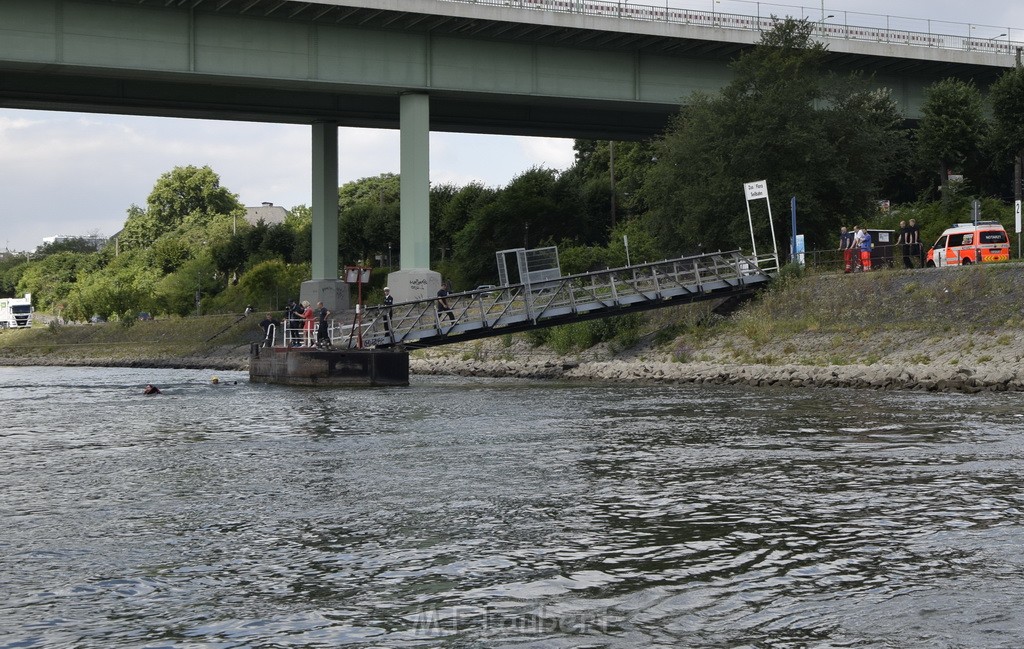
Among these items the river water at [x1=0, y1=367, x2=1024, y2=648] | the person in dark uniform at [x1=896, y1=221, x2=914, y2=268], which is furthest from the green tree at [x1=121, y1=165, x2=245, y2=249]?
the river water at [x1=0, y1=367, x2=1024, y2=648]

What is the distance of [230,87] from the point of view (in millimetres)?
46188

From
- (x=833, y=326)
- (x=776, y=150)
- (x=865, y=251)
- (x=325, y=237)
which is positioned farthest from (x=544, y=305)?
(x=325, y=237)

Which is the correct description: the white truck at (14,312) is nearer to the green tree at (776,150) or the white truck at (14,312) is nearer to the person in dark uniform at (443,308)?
the green tree at (776,150)

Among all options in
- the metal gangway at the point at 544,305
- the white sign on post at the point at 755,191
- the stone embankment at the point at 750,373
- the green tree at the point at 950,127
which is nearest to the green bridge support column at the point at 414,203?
the metal gangway at the point at 544,305

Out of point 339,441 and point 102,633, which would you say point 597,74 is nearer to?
point 339,441

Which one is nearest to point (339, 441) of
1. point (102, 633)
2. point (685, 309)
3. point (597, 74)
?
point (102, 633)

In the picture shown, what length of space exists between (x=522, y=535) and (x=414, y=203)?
35.1 m

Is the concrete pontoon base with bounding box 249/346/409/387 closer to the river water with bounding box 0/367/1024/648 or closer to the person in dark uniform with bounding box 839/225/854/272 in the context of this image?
the river water with bounding box 0/367/1024/648

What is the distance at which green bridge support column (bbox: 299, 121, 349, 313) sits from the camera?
51219 millimetres

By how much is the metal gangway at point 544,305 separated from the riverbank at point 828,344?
128cm

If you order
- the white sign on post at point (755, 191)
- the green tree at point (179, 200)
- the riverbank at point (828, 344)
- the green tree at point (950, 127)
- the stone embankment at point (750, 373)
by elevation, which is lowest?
the stone embankment at point (750, 373)

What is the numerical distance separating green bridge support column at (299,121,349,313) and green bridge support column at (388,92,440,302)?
6791 millimetres

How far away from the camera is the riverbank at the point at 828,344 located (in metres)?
30.8

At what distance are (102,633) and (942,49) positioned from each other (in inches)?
1975
